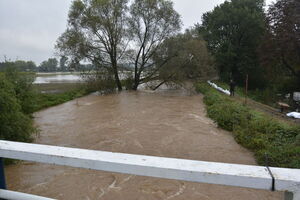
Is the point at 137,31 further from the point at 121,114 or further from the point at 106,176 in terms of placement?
the point at 106,176

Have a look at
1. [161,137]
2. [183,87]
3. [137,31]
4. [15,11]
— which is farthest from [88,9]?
[161,137]

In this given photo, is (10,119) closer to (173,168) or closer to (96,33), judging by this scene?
(173,168)

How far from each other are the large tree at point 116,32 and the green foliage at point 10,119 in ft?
43.2

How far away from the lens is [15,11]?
12.5m

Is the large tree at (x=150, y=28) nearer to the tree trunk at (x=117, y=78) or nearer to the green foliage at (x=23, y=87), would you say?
the tree trunk at (x=117, y=78)

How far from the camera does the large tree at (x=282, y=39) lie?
642 inches

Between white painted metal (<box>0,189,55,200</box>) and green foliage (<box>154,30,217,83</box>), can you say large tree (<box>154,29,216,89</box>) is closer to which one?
green foliage (<box>154,30,217,83</box>)

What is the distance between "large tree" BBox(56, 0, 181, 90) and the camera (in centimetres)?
1811

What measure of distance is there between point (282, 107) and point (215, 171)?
44.8 ft

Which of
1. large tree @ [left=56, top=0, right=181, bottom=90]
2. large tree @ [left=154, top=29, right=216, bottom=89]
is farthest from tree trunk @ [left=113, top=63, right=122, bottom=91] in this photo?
large tree @ [left=154, top=29, right=216, bottom=89]

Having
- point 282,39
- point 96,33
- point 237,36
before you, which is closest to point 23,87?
point 96,33

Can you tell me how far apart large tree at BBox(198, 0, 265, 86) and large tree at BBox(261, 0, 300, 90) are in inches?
160

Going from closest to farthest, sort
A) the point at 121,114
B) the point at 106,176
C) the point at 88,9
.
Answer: the point at 106,176 → the point at 121,114 → the point at 88,9

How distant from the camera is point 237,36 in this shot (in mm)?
25250
